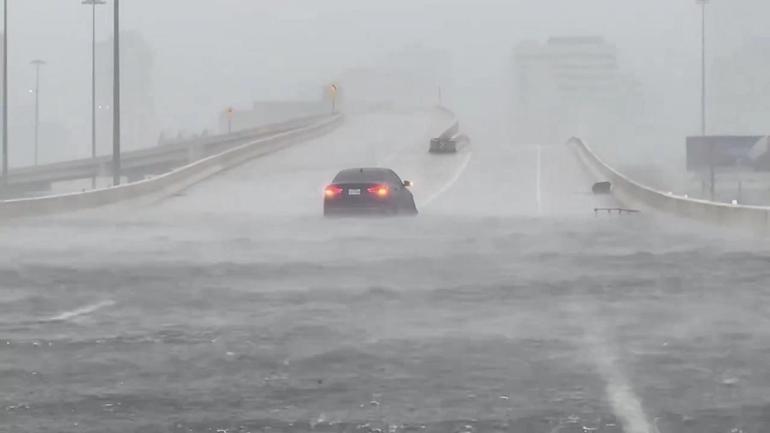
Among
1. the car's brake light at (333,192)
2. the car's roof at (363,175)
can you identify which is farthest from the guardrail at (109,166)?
the car's brake light at (333,192)

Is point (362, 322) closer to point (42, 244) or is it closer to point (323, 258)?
point (323, 258)

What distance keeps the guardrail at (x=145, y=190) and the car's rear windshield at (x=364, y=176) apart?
7.15 m

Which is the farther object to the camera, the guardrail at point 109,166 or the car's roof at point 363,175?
the guardrail at point 109,166

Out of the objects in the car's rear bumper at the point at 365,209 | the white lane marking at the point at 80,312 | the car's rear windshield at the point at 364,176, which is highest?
the car's rear windshield at the point at 364,176

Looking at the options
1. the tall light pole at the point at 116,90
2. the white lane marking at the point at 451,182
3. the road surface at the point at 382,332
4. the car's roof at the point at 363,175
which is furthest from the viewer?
the white lane marking at the point at 451,182

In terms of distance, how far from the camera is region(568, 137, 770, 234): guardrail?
2723cm

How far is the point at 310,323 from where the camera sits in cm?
1212

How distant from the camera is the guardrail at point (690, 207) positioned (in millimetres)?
27234

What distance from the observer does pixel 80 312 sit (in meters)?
13.0

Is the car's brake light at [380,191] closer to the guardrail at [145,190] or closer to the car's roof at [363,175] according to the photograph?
the car's roof at [363,175]

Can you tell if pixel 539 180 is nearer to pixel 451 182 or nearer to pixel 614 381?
pixel 451 182

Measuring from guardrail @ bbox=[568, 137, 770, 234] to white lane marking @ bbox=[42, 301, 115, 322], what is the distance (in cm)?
1588

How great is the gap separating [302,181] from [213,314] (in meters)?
42.7

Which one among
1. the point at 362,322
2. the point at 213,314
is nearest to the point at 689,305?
the point at 362,322
